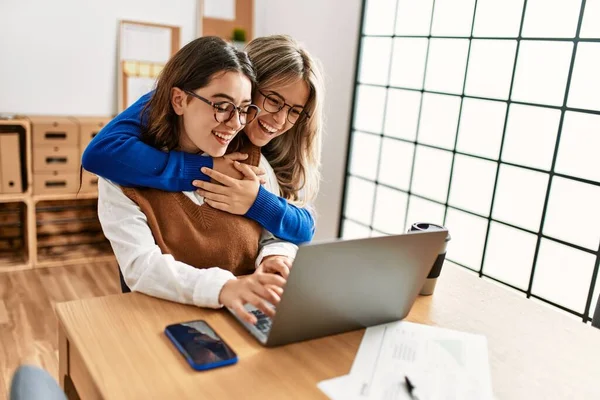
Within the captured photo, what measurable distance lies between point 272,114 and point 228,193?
26cm

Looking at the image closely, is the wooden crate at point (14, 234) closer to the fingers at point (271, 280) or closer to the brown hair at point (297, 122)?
the brown hair at point (297, 122)

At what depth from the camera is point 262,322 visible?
106cm

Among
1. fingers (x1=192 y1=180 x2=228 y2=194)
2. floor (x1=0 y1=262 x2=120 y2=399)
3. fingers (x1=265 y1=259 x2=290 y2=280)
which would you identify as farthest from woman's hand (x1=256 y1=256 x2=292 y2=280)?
floor (x1=0 y1=262 x2=120 y2=399)

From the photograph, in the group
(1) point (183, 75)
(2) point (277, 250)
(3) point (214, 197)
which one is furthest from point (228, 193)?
(1) point (183, 75)

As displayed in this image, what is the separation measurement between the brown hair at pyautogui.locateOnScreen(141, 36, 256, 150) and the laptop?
53 cm

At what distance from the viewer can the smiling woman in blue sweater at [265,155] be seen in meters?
1.30

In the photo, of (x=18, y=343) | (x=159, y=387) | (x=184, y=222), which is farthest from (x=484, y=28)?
(x=18, y=343)

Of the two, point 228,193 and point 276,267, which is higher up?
point 228,193

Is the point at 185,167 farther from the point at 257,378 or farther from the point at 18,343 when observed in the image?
the point at 18,343

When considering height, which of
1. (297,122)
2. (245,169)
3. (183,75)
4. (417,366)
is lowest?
(417,366)

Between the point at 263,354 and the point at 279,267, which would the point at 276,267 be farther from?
the point at 263,354

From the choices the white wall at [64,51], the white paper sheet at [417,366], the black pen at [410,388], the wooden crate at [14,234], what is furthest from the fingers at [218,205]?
the white wall at [64,51]

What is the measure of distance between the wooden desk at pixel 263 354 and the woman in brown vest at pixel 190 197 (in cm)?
14

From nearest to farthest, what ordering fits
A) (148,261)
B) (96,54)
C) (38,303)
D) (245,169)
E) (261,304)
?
(261,304)
(148,261)
(245,169)
(38,303)
(96,54)
